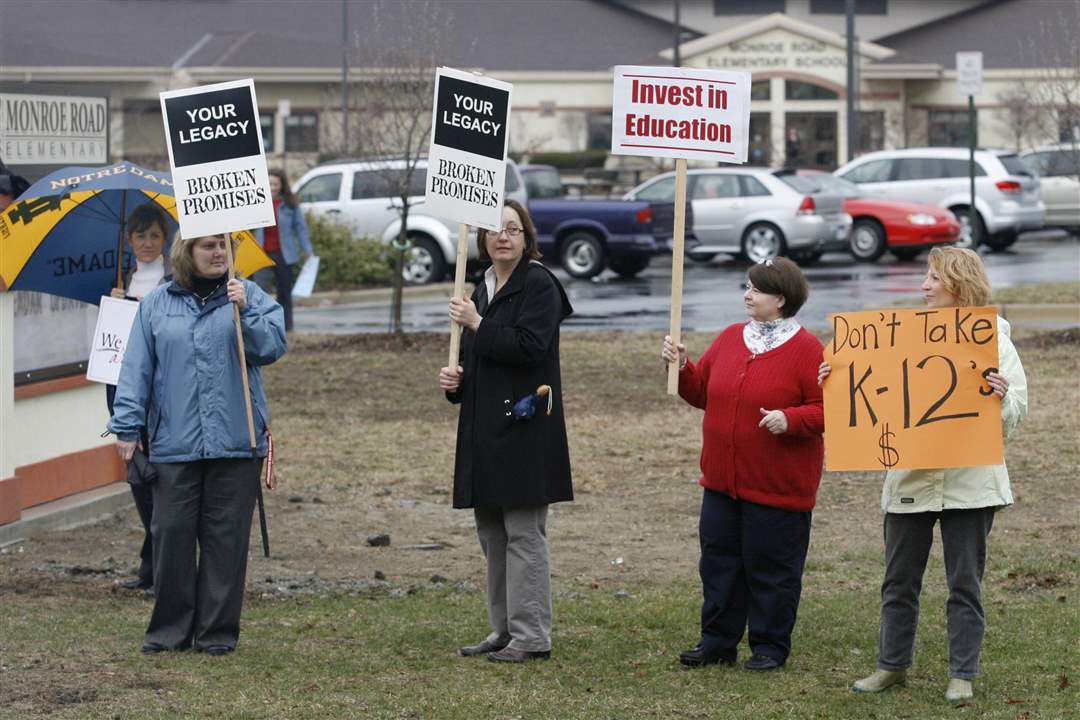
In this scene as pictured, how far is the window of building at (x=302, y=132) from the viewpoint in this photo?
55.0m

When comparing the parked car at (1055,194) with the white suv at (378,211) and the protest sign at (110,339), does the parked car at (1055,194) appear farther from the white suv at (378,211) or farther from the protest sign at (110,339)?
the protest sign at (110,339)

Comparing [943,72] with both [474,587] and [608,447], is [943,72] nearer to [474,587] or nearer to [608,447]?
[608,447]

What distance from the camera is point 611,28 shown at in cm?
6197

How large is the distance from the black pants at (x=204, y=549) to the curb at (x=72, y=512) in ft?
8.37

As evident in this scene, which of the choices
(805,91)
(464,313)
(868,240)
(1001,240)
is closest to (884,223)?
(868,240)

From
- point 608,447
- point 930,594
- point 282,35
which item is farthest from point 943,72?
point 930,594

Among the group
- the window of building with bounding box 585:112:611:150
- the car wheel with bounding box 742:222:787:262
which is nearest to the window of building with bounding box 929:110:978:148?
the window of building with bounding box 585:112:611:150

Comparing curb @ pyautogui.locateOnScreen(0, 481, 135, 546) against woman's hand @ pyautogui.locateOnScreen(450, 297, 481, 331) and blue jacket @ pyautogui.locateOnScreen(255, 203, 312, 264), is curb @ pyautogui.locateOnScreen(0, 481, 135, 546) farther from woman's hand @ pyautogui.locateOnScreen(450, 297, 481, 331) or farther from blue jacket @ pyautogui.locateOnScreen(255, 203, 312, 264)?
blue jacket @ pyautogui.locateOnScreen(255, 203, 312, 264)

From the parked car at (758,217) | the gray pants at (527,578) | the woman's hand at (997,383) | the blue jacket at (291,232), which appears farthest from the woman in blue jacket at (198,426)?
the parked car at (758,217)

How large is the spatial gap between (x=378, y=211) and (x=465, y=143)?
61.9 ft

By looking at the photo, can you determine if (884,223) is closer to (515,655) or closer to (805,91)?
(515,655)

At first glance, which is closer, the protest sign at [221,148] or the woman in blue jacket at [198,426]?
the woman in blue jacket at [198,426]

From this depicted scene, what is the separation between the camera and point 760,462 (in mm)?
6355

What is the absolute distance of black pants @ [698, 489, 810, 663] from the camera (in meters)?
6.41
